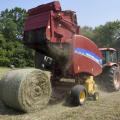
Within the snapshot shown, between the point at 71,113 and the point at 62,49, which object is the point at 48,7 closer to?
the point at 62,49

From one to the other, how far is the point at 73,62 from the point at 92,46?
1367mm

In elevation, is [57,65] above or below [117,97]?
above

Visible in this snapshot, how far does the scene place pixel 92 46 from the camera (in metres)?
12.4

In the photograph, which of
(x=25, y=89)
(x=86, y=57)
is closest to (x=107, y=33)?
(x=86, y=57)

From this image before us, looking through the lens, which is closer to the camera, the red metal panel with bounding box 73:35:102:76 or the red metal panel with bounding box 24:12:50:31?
the red metal panel with bounding box 24:12:50:31

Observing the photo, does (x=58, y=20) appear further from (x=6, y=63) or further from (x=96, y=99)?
(x=6, y=63)

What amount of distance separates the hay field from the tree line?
303 inches

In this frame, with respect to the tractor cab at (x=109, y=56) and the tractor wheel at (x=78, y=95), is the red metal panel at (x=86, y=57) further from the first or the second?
the tractor cab at (x=109, y=56)

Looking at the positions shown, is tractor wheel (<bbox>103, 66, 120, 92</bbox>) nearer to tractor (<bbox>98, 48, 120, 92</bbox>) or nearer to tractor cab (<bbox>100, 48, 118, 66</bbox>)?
tractor (<bbox>98, 48, 120, 92</bbox>)

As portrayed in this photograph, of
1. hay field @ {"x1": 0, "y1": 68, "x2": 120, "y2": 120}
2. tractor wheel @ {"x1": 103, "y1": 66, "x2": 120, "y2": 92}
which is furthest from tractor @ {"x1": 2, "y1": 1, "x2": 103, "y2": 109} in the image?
tractor wheel @ {"x1": 103, "y1": 66, "x2": 120, "y2": 92}

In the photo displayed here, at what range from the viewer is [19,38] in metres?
66.8

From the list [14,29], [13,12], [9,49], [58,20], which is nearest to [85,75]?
[58,20]

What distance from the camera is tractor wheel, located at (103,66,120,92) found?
14.7 metres

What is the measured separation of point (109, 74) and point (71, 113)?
5514 mm
